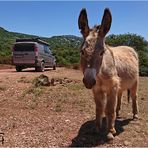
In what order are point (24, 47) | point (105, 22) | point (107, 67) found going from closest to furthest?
point (105, 22) < point (107, 67) < point (24, 47)

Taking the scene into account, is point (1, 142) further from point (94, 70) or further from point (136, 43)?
point (136, 43)

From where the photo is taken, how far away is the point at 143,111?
29.3 feet

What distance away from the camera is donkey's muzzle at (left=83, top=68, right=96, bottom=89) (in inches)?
201

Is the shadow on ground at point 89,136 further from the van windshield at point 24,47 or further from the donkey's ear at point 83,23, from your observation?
the van windshield at point 24,47

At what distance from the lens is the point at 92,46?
217 inches

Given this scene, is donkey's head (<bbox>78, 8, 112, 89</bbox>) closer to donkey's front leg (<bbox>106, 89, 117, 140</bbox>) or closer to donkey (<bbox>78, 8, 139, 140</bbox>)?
donkey (<bbox>78, 8, 139, 140</bbox>)

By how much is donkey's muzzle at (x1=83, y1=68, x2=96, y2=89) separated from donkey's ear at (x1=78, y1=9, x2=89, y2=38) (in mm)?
909

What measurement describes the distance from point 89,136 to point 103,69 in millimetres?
1458

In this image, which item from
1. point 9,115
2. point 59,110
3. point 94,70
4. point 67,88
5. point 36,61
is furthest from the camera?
point 36,61

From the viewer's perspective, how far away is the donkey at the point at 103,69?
541cm

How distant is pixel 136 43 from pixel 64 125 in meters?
37.3

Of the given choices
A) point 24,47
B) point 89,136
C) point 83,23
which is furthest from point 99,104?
point 24,47

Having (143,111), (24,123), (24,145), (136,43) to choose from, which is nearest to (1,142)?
(24,145)

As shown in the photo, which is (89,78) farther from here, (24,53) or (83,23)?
(24,53)
